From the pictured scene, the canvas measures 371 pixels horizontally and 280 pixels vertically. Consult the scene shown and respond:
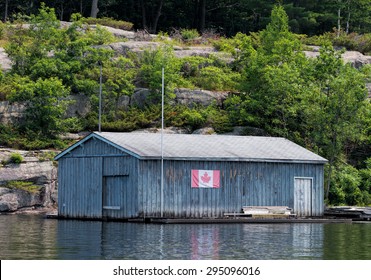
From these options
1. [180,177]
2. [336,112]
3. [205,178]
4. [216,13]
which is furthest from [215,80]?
[216,13]

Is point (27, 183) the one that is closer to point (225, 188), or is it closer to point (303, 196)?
point (225, 188)

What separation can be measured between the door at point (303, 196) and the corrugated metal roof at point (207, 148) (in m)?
1.12

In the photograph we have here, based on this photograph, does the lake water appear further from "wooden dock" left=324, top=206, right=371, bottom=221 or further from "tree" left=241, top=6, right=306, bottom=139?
"tree" left=241, top=6, right=306, bottom=139

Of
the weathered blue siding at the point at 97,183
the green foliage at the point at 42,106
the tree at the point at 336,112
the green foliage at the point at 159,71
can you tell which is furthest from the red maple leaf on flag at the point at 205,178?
the green foliage at the point at 159,71

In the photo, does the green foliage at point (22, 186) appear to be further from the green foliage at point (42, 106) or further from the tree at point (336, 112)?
the tree at point (336, 112)

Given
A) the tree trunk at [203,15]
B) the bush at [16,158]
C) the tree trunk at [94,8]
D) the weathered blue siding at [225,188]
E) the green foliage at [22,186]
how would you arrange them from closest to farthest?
the weathered blue siding at [225,188] → the green foliage at [22,186] → the bush at [16,158] → the tree trunk at [94,8] → the tree trunk at [203,15]

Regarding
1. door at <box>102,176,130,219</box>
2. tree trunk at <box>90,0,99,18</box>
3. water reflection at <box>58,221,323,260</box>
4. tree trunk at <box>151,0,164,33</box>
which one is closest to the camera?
water reflection at <box>58,221,323,260</box>

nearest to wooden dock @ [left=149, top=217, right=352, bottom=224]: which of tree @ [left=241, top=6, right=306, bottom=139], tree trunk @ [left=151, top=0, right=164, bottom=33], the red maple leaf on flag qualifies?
the red maple leaf on flag

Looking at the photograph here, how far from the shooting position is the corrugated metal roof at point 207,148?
41938 mm

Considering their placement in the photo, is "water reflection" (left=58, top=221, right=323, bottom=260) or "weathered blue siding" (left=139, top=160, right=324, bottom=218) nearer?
"water reflection" (left=58, top=221, right=323, bottom=260)

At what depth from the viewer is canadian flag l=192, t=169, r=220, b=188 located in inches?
1673

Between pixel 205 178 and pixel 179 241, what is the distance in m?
12.7
